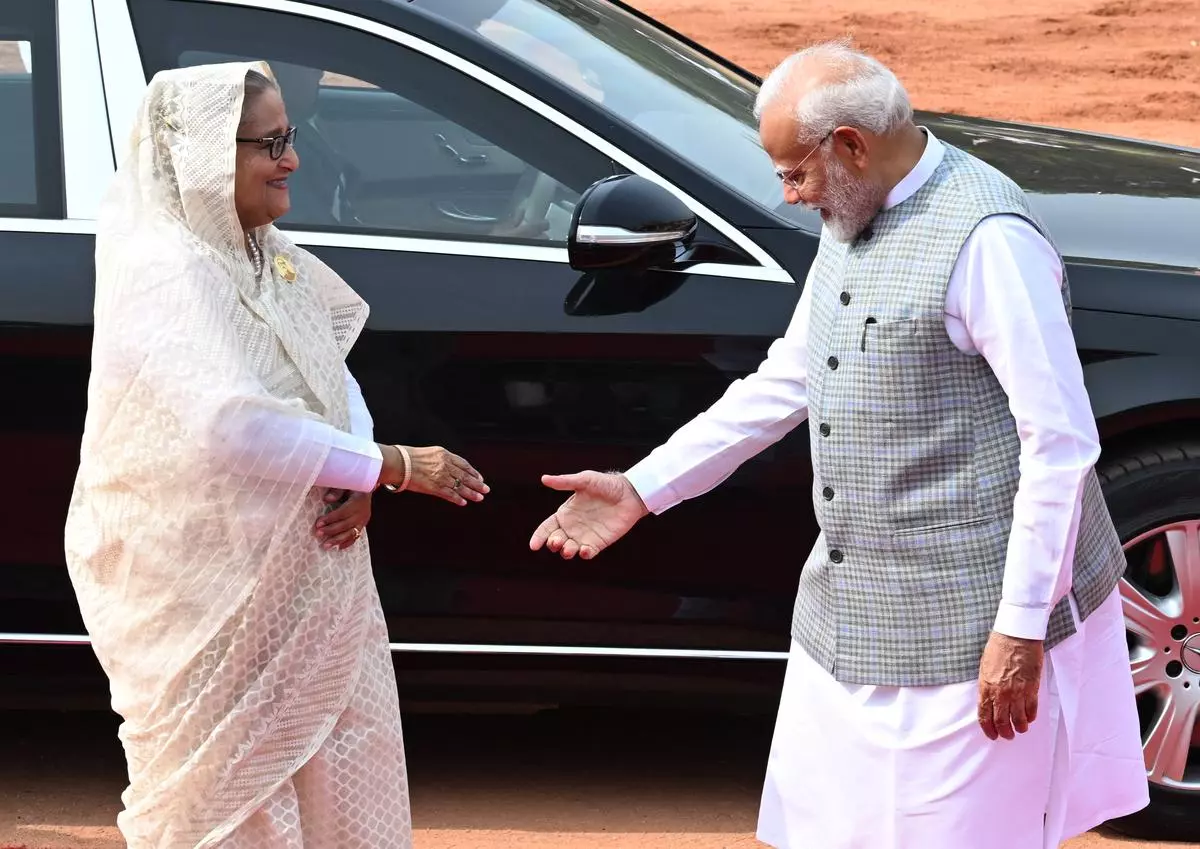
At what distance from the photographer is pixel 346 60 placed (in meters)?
3.94

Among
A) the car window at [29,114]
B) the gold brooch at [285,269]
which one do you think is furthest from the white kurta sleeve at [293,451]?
the car window at [29,114]

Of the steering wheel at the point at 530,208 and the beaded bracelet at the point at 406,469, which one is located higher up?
the steering wheel at the point at 530,208

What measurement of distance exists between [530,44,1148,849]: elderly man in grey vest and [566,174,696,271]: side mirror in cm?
76

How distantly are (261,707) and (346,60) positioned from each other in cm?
155

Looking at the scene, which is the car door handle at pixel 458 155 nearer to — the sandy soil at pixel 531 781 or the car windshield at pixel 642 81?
the car windshield at pixel 642 81

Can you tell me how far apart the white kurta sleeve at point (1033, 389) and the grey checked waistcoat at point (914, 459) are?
2.0 inches

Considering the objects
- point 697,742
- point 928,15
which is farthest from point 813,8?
point 697,742

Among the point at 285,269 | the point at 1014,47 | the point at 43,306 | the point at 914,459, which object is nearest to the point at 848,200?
the point at 914,459

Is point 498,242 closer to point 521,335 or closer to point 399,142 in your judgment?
point 521,335

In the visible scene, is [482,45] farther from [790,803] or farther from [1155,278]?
[790,803]

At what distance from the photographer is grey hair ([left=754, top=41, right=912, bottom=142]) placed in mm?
2645

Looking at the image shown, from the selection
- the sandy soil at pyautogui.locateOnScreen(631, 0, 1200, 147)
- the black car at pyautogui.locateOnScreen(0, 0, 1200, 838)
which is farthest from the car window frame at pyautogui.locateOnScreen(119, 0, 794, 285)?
the sandy soil at pyautogui.locateOnScreen(631, 0, 1200, 147)

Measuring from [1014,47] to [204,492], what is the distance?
17829mm

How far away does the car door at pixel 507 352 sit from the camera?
379cm
